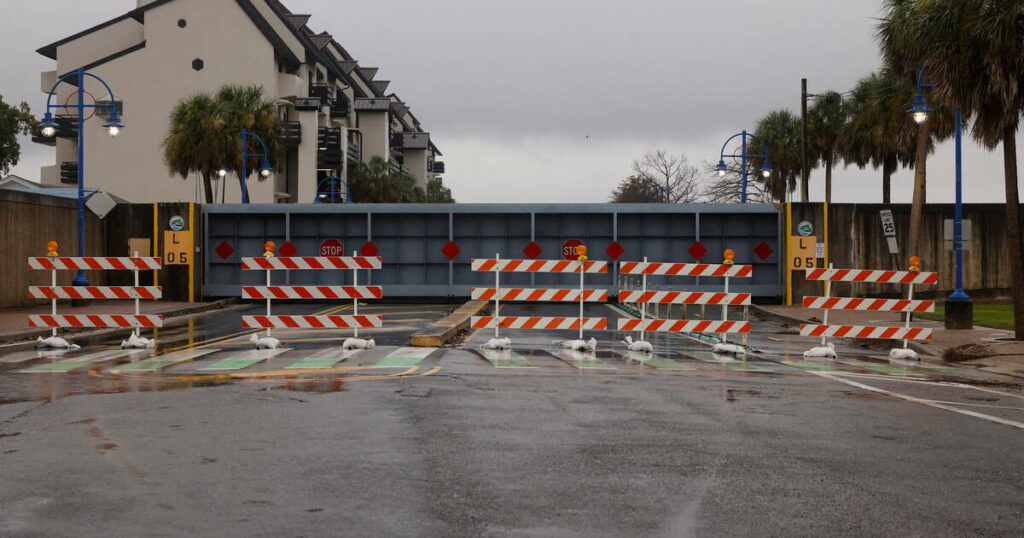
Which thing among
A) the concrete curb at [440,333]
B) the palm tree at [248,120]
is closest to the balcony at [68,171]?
the palm tree at [248,120]

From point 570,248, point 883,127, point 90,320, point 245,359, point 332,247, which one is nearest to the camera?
point 245,359

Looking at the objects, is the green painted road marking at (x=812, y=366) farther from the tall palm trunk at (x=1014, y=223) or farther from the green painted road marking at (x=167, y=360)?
the green painted road marking at (x=167, y=360)

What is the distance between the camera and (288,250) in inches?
1308

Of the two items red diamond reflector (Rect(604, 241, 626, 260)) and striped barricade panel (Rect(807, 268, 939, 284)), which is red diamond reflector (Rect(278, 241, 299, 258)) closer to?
red diamond reflector (Rect(604, 241, 626, 260))

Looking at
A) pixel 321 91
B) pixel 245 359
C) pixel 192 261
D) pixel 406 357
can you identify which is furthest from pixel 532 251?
pixel 321 91

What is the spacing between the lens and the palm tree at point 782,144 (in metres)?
61.4

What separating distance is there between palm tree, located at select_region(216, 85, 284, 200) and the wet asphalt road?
39144mm

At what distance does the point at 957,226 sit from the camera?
22984 millimetres

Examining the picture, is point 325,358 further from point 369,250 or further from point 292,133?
point 292,133

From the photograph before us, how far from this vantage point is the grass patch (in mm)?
23600

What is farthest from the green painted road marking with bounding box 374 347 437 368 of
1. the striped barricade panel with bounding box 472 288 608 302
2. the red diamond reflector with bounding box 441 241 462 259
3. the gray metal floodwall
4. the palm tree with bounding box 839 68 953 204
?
the palm tree with bounding box 839 68 953 204

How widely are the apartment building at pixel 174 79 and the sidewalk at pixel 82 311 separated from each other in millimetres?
30896

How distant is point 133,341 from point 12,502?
1113 cm

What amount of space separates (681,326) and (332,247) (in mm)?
20222
